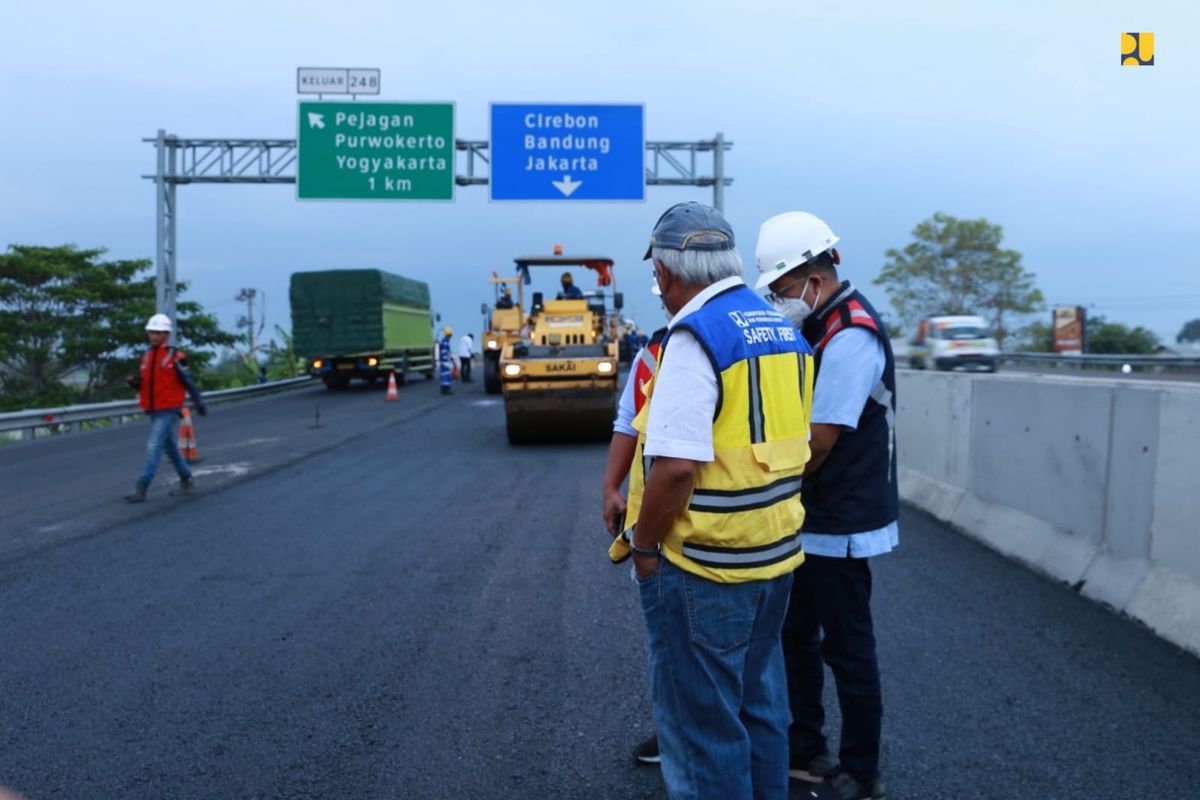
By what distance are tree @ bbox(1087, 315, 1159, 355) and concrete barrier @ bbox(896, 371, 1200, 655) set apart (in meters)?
52.6

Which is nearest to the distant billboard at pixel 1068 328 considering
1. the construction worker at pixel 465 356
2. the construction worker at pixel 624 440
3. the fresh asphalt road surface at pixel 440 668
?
the construction worker at pixel 465 356

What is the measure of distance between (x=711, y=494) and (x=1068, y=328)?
180 feet

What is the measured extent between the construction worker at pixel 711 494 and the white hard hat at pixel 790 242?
697 mm

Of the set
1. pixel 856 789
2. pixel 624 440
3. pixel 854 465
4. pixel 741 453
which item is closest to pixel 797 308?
pixel 854 465

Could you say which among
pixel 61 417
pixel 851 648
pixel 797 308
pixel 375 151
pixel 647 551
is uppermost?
pixel 375 151

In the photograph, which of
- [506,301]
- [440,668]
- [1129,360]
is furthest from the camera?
[1129,360]

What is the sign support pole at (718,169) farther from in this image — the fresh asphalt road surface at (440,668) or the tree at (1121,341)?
the tree at (1121,341)

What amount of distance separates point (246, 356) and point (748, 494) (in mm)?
46202

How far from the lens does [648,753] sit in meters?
4.11

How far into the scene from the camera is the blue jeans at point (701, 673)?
2855 mm

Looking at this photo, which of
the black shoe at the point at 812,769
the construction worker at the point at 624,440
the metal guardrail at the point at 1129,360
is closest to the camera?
the construction worker at the point at 624,440

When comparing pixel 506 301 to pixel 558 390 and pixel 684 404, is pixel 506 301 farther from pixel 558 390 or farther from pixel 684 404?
pixel 684 404

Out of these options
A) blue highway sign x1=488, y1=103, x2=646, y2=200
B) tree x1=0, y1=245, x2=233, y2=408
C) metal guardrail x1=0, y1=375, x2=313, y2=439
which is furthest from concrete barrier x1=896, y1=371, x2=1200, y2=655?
tree x1=0, y1=245, x2=233, y2=408

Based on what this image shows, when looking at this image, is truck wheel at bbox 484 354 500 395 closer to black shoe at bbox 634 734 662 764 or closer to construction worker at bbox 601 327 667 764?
black shoe at bbox 634 734 662 764
